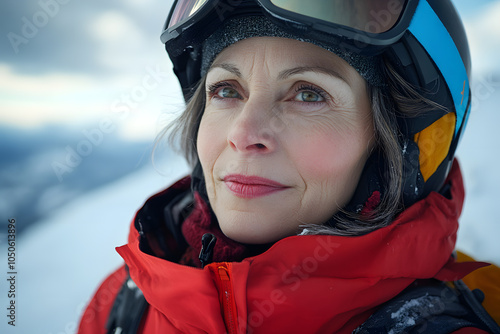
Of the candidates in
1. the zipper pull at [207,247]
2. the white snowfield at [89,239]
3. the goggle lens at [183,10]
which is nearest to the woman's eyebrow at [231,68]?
the goggle lens at [183,10]

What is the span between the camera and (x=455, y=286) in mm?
1410

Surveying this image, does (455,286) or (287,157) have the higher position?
(287,157)

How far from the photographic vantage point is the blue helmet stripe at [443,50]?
4.31 ft

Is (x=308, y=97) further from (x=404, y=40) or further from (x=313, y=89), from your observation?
(x=404, y=40)

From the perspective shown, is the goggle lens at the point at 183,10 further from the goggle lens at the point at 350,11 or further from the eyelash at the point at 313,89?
the eyelash at the point at 313,89

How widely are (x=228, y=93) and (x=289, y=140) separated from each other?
0.41m

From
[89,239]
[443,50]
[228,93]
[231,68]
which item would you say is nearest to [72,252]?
[89,239]

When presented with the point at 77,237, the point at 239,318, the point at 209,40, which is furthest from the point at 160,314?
the point at 77,237

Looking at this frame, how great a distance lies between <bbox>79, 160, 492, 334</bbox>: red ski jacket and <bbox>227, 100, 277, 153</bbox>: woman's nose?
335mm

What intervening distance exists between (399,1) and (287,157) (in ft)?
2.26

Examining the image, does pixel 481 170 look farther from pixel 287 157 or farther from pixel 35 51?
pixel 35 51

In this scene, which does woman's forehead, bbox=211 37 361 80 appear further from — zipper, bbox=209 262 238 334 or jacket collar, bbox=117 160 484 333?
zipper, bbox=209 262 238 334

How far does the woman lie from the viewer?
118 centimetres

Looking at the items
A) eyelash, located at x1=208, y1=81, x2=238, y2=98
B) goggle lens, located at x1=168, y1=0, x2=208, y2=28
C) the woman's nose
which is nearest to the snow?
eyelash, located at x1=208, y1=81, x2=238, y2=98
